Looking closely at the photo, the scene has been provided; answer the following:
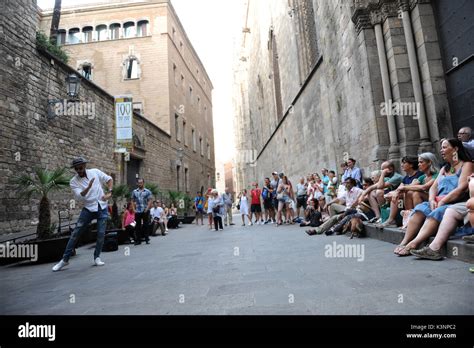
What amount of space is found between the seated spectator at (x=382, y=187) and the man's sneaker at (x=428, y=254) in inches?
92.8

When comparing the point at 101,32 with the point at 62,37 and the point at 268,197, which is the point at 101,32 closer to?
the point at 62,37

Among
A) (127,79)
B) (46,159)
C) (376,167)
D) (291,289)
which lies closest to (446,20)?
(376,167)

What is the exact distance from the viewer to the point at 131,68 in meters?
22.5

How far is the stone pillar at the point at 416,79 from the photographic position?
20.2 ft

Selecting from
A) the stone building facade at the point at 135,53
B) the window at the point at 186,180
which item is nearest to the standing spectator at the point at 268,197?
the stone building facade at the point at 135,53

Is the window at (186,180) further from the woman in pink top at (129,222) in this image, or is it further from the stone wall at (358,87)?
the woman in pink top at (129,222)

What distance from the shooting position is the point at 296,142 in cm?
1509

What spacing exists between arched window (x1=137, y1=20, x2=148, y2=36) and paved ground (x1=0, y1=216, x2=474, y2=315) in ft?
73.5

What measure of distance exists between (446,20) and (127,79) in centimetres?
2085

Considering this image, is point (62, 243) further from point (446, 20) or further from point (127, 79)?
point (127, 79)

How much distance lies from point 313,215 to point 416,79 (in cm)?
426

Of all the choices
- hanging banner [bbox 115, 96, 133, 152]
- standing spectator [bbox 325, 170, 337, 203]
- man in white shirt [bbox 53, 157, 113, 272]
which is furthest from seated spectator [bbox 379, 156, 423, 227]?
hanging banner [bbox 115, 96, 133, 152]

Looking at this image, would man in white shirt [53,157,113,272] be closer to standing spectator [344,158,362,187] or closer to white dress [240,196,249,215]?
standing spectator [344,158,362,187]

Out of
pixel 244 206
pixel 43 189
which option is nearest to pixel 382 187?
pixel 43 189
